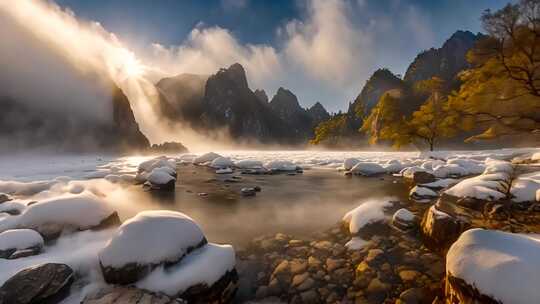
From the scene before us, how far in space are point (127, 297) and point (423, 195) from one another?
37.6 feet

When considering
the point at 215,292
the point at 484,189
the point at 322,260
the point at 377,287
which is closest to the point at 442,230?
the point at 377,287

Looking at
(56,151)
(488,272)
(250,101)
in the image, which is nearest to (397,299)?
(488,272)

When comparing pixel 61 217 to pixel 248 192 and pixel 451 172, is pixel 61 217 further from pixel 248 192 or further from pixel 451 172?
pixel 451 172

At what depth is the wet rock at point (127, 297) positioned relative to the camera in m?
3.79

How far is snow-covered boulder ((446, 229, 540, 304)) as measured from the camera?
318 cm

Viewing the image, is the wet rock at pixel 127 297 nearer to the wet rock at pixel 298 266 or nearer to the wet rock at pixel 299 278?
the wet rock at pixel 299 278

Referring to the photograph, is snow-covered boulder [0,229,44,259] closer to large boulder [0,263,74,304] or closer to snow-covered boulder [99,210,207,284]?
large boulder [0,263,74,304]

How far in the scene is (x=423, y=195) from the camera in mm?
10852

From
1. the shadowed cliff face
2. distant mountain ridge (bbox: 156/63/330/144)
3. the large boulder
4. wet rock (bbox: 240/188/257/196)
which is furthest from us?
distant mountain ridge (bbox: 156/63/330/144)

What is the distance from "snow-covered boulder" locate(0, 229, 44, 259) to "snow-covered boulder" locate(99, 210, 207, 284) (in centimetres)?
201

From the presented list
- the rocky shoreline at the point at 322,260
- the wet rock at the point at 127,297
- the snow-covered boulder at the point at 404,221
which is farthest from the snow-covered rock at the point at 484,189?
the wet rock at the point at 127,297

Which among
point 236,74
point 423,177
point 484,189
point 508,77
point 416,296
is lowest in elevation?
point 416,296

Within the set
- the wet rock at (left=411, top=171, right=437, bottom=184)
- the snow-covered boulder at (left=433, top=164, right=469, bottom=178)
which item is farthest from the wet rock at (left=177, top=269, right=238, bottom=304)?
the snow-covered boulder at (left=433, top=164, right=469, bottom=178)

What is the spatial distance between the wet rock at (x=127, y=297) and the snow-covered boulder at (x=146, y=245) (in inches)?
10.4
